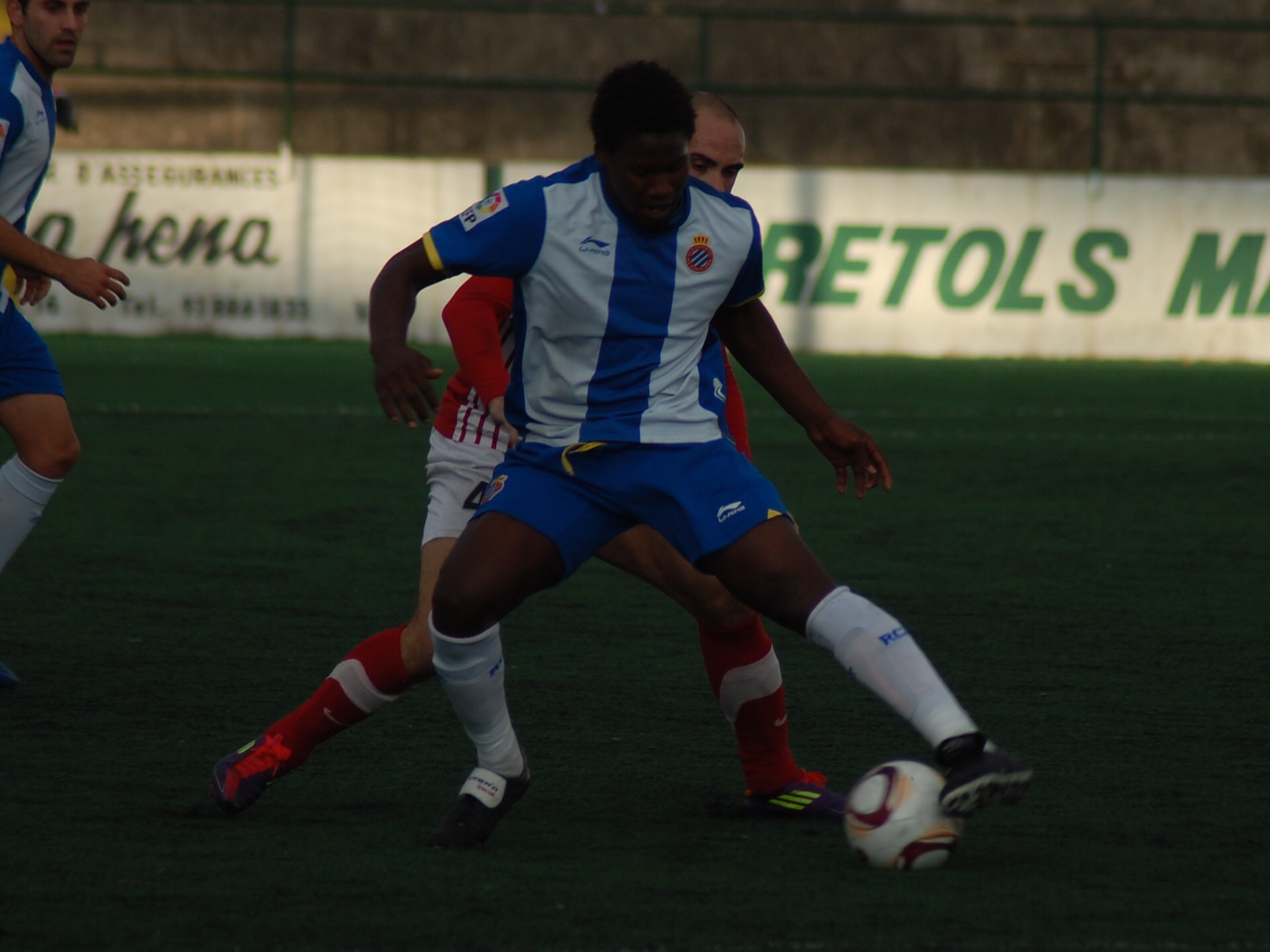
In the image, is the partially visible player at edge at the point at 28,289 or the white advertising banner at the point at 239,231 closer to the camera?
the partially visible player at edge at the point at 28,289

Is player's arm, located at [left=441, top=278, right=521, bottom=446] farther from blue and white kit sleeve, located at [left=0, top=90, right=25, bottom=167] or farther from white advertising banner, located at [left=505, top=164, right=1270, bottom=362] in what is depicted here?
white advertising banner, located at [left=505, top=164, right=1270, bottom=362]

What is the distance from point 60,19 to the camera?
4898 millimetres

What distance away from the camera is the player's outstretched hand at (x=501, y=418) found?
4.00 meters

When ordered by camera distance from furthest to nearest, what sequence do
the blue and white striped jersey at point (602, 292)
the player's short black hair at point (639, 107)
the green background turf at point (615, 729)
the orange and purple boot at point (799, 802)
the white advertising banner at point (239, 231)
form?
1. the white advertising banner at point (239, 231)
2. the orange and purple boot at point (799, 802)
3. the blue and white striped jersey at point (602, 292)
4. the player's short black hair at point (639, 107)
5. the green background turf at point (615, 729)

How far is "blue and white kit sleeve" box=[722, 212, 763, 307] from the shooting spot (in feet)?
12.4

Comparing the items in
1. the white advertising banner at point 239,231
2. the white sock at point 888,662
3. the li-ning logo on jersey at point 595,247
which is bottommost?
the white advertising banner at point 239,231

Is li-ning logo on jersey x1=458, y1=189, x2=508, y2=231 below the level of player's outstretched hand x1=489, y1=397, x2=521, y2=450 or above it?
above

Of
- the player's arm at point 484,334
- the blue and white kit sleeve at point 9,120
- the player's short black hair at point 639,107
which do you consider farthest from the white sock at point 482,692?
the blue and white kit sleeve at point 9,120

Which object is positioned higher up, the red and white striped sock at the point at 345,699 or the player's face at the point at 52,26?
the player's face at the point at 52,26

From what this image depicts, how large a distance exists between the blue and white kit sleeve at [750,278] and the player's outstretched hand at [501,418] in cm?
52

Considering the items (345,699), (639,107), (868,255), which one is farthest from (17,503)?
(868,255)

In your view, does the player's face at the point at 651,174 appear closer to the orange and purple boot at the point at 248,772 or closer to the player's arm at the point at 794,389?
the player's arm at the point at 794,389

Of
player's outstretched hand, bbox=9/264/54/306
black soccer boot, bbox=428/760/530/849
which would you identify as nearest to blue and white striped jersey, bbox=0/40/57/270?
player's outstretched hand, bbox=9/264/54/306

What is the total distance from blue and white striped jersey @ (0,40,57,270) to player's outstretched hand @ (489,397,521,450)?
155 centimetres
